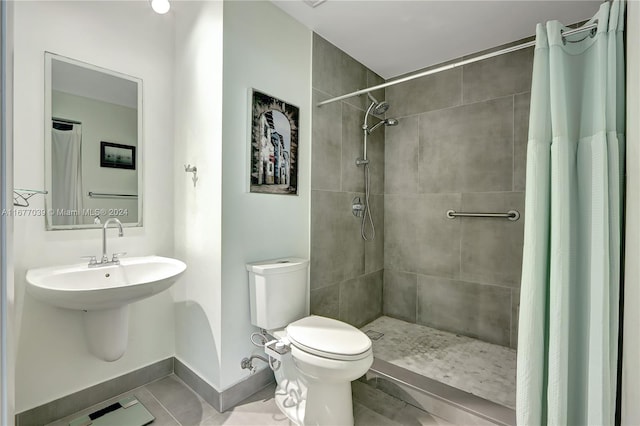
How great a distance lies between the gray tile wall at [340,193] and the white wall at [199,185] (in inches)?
28.3

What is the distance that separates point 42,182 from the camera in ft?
5.14

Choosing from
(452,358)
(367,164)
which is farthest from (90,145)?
(452,358)

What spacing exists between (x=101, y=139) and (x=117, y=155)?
0.37ft

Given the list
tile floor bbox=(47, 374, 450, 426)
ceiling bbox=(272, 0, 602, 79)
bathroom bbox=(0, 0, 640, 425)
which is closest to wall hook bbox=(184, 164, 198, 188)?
bathroom bbox=(0, 0, 640, 425)

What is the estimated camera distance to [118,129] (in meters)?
1.81

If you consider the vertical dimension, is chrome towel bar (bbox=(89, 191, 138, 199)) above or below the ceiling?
below

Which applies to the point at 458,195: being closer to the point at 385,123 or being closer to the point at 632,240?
the point at 385,123

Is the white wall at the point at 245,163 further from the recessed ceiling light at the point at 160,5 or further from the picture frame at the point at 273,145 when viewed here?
the recessed ceiling light at the point at 160,5

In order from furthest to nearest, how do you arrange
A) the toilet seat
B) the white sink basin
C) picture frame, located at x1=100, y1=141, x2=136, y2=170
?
picture frame, located at x1=100, y1=141, x2=136, y2=170, the toilet seat, the white sink basin

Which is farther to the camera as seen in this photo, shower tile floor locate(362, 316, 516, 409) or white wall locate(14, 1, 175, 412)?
shower tile floor locate(362, 316, 516, 409)

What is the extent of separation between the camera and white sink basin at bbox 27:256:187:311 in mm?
1314

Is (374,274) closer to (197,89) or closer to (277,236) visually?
(277,236)

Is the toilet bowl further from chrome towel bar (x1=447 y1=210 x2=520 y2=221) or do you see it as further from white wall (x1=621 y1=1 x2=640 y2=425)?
chrome towel bar (x1=447 y1=210 x2=520 y2=221)

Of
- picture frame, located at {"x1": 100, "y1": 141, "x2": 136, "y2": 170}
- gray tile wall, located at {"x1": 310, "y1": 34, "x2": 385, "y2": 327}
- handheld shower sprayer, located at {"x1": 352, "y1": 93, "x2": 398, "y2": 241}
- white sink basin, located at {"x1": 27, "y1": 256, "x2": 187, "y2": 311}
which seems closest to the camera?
white sink basin, located at {"x1": 27, "y1": 256, "x2": 187, "y2": 311}
